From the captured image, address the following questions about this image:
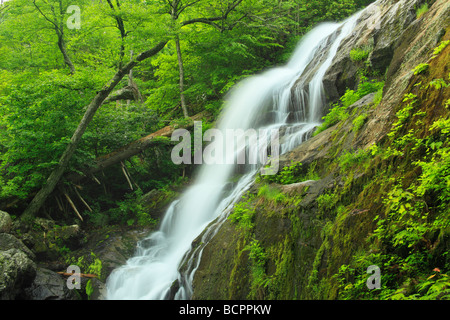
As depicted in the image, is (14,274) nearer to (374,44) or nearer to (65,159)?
(65,159)

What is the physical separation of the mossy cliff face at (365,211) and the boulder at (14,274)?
12.5ft

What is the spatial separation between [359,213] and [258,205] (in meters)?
2.07

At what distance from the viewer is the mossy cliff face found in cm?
301

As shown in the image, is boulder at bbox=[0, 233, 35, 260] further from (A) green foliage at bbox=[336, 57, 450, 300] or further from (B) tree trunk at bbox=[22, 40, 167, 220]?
(A) green foliage at bbox=[336, 57, 450, 300]

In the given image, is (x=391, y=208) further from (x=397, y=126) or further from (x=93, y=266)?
(x=93, y=266)

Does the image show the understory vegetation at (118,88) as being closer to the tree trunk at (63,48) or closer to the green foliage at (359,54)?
the tree trunk at (63,48)

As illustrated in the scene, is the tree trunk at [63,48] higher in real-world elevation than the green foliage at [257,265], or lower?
higher

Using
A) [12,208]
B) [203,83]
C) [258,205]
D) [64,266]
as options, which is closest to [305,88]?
[203,83]

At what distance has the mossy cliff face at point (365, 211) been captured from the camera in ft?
9.88

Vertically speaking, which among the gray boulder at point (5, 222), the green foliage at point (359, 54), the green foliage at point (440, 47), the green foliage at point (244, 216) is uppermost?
the green foliage at point (359, 54)

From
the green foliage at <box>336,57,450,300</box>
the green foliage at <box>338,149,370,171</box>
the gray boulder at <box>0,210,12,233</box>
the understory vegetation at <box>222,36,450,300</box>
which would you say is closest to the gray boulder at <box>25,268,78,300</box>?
the gray boulder at <box>0,210,12,233</box>

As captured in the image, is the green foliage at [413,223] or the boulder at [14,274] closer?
the green foliage at [413,223]

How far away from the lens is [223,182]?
33.2 ft

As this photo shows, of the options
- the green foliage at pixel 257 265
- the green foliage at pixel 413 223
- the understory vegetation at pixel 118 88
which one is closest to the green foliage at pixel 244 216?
the green foliage at pixel 257 265
